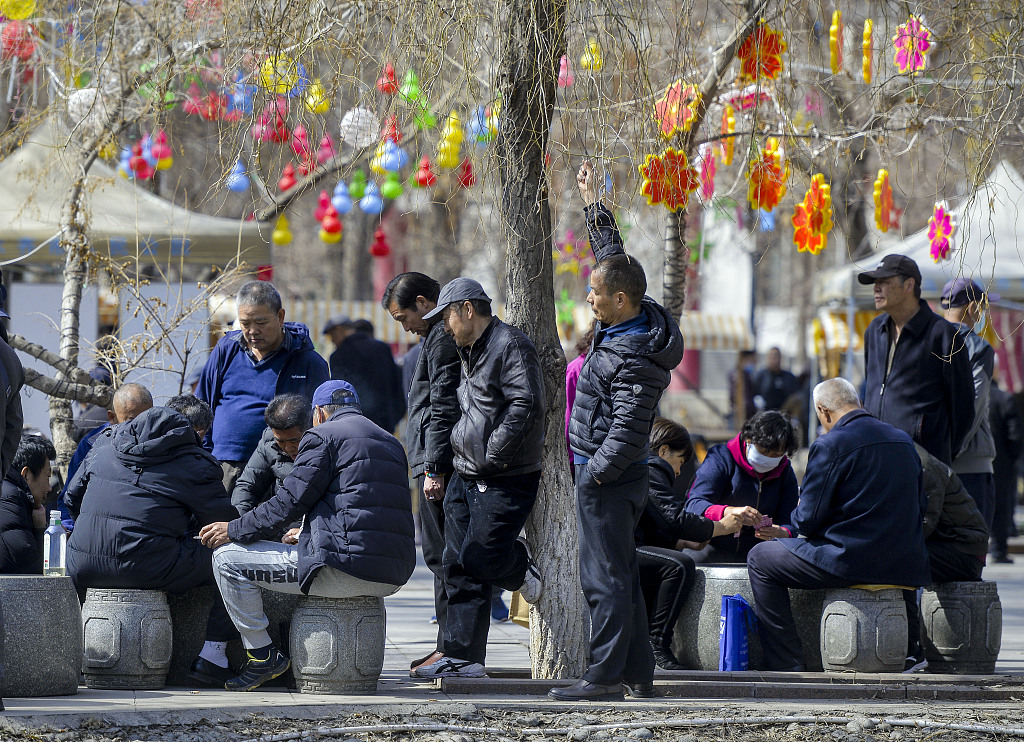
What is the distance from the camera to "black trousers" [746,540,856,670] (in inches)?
252

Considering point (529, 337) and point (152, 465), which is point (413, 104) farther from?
point (152, 465)

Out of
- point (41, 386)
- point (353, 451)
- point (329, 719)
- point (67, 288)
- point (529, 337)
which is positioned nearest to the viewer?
point (329, 719)

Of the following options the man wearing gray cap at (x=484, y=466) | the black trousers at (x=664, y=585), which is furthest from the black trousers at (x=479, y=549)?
the black trousers at (x=664, y=585)

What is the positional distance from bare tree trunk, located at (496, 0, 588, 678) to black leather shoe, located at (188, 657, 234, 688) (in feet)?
4.70

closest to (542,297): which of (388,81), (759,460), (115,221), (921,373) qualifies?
(388,81)

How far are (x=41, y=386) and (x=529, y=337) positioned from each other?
3341 millimetres

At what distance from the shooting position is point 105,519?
5930 millimetres

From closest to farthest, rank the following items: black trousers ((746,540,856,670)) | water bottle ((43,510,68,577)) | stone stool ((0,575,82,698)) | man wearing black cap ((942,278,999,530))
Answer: stone stool ((0,575,82,698))
water bottle ((43,510,68,577))
black trousers ((746,540,856,670))
man wearing black cap ((942,278,999,530))

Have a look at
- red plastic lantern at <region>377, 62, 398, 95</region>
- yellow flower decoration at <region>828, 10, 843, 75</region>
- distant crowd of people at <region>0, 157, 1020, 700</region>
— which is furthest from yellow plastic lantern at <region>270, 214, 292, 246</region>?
yellow flower decoration at <region>828, 10, 843, 75</region>

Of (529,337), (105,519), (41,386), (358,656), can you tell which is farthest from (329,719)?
(41,386)

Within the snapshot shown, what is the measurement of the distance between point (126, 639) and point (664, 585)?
2590mm

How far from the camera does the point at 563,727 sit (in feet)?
17.2

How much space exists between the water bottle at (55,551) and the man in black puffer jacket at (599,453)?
2.28m

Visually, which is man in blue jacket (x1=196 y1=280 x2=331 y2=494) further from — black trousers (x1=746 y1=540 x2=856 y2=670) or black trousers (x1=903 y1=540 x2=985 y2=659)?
black trousers (x1=903 y1=540 x2=985 y2=659)
